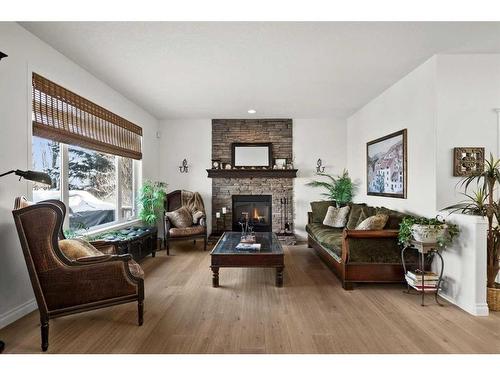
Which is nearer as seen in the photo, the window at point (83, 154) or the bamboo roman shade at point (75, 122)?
the bamboo roman shade at point (75, 122)

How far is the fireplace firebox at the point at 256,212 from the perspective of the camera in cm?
677

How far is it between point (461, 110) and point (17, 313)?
16.6 ft

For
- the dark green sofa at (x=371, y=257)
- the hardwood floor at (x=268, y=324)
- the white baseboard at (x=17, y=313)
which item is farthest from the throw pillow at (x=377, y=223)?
the white baseboard at (x=17, y=313)

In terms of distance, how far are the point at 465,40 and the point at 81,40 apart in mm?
3976

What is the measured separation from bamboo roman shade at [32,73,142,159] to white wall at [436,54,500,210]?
4.37 metres

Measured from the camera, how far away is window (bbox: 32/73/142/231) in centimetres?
327

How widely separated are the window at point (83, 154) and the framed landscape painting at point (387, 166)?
4.34 m

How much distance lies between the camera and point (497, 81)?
11.3ft

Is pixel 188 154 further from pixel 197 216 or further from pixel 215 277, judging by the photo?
pixel 215 277

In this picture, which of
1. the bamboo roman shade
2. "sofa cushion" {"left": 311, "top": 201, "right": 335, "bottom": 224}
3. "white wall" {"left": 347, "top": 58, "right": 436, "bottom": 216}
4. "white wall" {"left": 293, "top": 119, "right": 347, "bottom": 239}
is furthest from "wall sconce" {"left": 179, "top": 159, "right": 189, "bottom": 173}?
"white wall" {"left": 347, "top": 58, "right": 436, "bottom": 216}

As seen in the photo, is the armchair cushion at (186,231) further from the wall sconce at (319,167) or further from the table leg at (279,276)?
the wall sconce at (319,167)

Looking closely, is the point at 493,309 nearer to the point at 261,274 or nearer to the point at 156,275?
the point at 261,274

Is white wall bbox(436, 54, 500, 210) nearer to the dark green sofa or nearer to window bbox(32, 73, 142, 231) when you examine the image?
the dark green sofa

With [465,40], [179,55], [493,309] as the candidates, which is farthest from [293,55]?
[493,309]
